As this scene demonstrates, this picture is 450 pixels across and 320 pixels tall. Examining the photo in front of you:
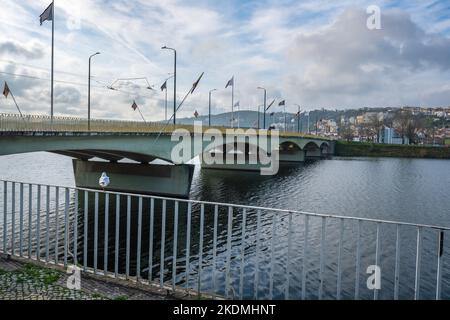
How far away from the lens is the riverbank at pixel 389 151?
4154 inches

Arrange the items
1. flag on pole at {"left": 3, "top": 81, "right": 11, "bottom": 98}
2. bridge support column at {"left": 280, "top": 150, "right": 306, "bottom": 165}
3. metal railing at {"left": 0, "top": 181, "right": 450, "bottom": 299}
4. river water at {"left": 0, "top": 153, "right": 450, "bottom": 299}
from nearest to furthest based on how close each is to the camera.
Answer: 1. metal railing at {"left": 0, "top": 181, "right": 450, "bottom": 299}
2. river water at {"left": 0, "top": 153, "right": 450, "bottom": 299}
3. flag on pole at {"left": 3, "top": 81, "right": 11, "bottom": 98}
4. bridge support column at {"left": 280, "top": 150, "right": 306, "bottom": 165}

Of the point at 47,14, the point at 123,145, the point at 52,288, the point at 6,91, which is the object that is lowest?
the point at 52,288

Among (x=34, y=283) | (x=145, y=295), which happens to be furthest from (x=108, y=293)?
(x=34, y=283)

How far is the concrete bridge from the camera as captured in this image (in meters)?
20.3

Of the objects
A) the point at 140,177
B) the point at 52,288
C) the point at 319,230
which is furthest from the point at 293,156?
the point at 52,288

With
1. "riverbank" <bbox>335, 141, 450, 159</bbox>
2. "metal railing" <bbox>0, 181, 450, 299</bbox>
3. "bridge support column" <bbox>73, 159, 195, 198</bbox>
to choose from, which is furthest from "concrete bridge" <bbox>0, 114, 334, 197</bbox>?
"riverbank" <bbox>335, 141, 450, 159</bbox>

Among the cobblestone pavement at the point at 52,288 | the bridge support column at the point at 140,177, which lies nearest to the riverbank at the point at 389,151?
the bridge support column at the point at 140,177

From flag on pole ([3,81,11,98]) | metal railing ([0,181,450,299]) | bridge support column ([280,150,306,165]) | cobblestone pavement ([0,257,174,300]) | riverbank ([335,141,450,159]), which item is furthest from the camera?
riverbank ([335,141,450,159])

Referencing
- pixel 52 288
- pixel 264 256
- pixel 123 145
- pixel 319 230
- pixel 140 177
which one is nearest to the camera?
pixel 52 288

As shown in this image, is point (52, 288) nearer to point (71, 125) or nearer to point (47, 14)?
point (71, 125)

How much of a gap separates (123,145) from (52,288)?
2201cm

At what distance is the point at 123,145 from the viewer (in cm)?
2761

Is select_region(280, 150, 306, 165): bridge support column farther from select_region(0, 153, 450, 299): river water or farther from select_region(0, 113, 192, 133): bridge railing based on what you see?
select_region(0, 113, 192, 133): bridge railing

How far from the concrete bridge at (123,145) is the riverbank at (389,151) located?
68.0m
